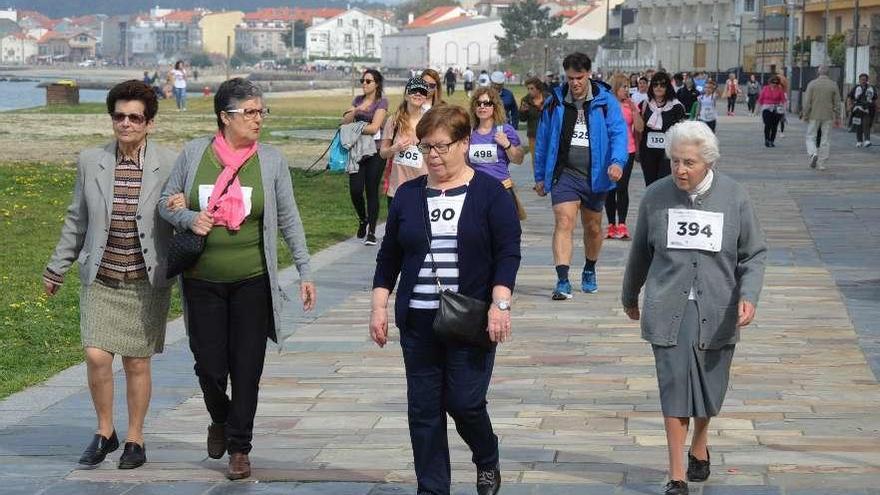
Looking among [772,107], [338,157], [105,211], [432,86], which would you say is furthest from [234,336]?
[772,107]

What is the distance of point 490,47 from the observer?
614ft

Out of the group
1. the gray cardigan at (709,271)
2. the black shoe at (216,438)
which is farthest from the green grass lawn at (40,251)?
the gray cardigan at (709,271)

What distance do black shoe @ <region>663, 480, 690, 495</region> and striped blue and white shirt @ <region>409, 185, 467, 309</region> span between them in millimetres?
1073

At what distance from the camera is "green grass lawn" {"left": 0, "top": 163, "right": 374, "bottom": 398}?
32.3ft

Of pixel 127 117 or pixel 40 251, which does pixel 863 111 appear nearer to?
pixel 40 251

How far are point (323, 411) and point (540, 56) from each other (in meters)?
140

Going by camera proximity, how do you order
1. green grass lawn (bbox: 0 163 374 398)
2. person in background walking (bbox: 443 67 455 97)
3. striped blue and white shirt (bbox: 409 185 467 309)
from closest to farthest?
1. striped blue and white shirt (bbox: 409 185 467 309)
2. green grass lawn (bbox: 0 163 374 398)
3. person in background walking (bbox: 443 67 455 97)

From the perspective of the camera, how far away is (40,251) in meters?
15.6

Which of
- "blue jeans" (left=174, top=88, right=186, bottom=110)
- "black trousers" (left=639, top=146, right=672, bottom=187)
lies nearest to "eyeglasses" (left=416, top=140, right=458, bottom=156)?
"black trousers" (left=639, top=146, right=672, bottom=187)

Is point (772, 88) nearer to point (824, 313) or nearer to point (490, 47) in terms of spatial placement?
point (824, 313)

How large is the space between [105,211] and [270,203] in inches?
26.0

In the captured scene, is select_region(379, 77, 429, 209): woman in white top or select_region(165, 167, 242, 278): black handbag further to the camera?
select_region(379, 77, 429, 209): woman in white top

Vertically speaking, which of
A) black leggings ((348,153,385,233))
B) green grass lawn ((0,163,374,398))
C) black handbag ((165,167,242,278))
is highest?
black handbag ((165,167,242,278))

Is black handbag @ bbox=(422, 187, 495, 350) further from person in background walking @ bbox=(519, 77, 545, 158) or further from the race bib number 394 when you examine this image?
person in background walking @ bbox=(519, 77, 545, 158)
